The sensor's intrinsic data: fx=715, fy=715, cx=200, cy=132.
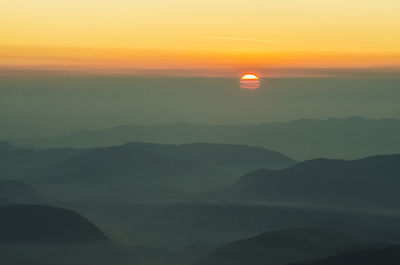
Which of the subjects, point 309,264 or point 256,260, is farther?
point 256,260

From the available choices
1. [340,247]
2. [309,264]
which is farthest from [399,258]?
[340,247]

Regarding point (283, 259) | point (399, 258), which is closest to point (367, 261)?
point (399, 258)

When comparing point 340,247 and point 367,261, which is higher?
point 340,247

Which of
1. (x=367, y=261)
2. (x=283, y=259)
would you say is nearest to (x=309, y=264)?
(x=367, y=261)

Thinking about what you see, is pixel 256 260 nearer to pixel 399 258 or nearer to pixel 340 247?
pixel 340 247

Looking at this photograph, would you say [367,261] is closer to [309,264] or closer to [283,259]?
[309,264]

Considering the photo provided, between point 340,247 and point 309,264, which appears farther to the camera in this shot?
point 340,247
